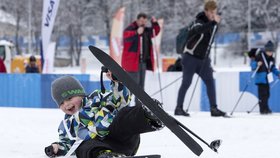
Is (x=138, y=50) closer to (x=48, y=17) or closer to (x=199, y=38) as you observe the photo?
(x=199, y=38)

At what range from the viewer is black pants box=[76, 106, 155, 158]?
293cm

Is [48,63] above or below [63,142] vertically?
below

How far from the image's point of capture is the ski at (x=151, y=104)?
278cm

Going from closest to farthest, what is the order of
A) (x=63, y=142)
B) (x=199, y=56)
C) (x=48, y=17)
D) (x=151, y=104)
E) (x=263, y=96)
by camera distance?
(x=151, y=104) → (x=63, y=142) → (x=199, y=56) → (x=263, y=96) → (x=48, y=17)

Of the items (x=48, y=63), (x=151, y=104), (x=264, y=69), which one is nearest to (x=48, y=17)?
(x=48, y=63)

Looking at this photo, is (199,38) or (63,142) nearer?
(63,142)

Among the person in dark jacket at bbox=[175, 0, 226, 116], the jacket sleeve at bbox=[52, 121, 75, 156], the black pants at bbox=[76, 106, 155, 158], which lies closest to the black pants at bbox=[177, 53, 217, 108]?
the person in dark jacket at bbox=[175, 0, 226, 116]

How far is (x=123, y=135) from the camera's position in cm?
313

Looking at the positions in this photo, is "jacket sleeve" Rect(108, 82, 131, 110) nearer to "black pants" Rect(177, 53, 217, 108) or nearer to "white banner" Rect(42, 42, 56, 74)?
"black pants" Rect(177, 53, 217, 108)

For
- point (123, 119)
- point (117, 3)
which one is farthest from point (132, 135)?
point (117, 3)

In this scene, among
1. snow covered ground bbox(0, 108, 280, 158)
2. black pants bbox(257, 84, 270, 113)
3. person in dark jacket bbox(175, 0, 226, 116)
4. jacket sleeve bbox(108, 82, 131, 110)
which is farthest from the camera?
black pants bbox(257, 84, 270, 113)

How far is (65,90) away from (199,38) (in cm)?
367

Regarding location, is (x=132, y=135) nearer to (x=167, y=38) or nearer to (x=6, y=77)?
(x=6, y=77)

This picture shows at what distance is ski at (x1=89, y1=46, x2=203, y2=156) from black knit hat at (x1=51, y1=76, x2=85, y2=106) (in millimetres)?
648
